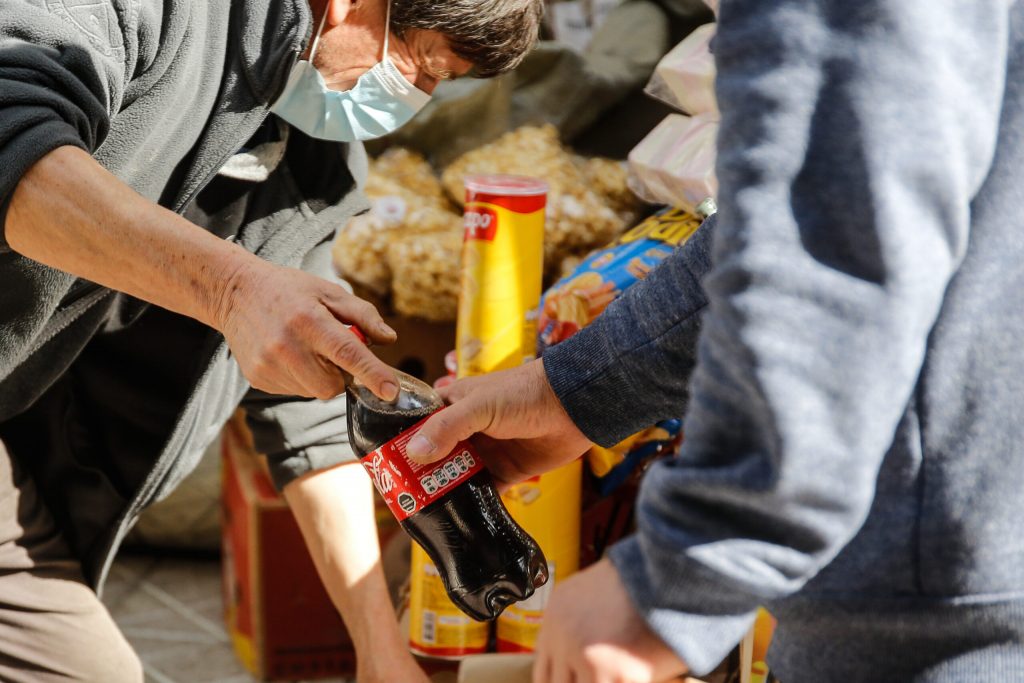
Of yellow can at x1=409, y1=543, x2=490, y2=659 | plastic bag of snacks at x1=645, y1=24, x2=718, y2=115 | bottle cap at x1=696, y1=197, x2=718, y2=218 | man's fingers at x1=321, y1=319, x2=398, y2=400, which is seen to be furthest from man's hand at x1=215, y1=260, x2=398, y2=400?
plastic bag of snacks at x1=645, y1=24, x2=718, y2=115

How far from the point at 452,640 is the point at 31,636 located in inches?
23.7

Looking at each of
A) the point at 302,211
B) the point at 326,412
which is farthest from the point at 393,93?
the point at 326,412

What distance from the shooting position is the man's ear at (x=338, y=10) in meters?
1.34

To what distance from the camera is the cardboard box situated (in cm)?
201

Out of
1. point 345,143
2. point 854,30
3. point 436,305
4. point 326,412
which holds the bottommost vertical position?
point 436,305

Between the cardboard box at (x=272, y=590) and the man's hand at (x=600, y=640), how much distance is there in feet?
4.52

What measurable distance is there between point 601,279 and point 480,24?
0.44 meters

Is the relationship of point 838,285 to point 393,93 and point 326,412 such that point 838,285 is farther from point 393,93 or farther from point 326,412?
point 326,412

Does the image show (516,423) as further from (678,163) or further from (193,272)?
(678,163)

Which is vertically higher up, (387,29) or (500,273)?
(387,29)

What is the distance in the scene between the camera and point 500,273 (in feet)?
4.95

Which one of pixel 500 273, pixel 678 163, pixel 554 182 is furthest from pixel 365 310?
pixel 554 182

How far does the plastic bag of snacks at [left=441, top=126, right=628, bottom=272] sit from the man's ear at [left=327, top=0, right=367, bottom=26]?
28.8 inches

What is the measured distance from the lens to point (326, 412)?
62.0 inches
